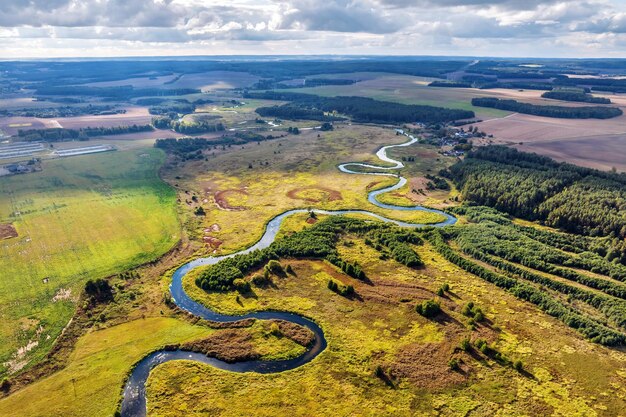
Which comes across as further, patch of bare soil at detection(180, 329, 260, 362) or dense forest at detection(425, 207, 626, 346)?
dense forest at detection(425, 207, 626, 346)

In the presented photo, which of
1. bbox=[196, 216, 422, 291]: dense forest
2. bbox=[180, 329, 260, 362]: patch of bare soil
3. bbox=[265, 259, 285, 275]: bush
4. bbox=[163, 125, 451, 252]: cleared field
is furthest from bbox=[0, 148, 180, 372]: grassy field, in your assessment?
bbox=[265, 259, 285, 275]: bush

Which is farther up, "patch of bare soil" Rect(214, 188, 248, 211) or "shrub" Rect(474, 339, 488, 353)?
"patch of bare soil" Rect(214, 188, 248, 211)

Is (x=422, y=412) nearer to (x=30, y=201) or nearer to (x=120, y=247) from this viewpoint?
(x=120, y=247)

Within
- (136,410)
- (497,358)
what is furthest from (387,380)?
(136,410)

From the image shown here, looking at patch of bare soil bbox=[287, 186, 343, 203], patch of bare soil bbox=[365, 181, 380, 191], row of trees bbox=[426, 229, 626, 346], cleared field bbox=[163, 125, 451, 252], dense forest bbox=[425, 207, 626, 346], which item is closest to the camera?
row of trees bbox=[426, 229, 626, 346]

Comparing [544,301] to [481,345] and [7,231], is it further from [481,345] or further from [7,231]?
[7,231]

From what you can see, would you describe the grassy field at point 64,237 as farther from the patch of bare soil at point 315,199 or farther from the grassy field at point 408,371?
the patch of bare soil at point 315,199

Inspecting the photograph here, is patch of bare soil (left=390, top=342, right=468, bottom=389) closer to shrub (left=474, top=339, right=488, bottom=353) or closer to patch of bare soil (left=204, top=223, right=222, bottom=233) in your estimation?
shrub (left=474, top=339, right=488, bottom=353)
